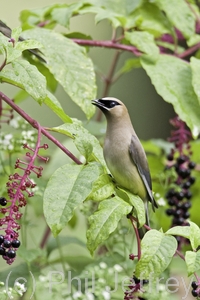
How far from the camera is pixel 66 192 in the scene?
1.63 m

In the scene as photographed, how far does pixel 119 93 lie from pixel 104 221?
633 centimetres

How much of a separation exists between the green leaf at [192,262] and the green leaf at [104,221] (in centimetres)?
21

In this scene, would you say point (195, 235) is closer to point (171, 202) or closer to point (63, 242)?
point (171, 202)

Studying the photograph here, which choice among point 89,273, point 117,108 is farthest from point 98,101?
point 89,273

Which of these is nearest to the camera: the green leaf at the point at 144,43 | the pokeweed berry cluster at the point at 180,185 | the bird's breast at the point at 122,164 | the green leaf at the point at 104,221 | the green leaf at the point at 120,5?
the green leaf at the point at 104,221

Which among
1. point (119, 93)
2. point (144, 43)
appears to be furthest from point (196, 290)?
point (119, 93)

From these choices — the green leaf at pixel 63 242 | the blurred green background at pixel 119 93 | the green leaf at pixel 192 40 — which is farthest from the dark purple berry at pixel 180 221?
the blurred green background at pixel 119 93

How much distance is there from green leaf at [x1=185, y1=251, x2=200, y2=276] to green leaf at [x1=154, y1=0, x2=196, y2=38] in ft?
4.61

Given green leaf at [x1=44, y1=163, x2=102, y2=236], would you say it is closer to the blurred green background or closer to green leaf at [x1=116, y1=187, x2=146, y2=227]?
green leaf at [x1=116, y1=187, x2=146, y2=227]

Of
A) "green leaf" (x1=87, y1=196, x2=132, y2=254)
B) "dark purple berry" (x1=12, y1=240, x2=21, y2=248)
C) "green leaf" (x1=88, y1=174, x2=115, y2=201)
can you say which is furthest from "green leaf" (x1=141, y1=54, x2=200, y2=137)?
"dark purple berry" (x1=12, y1=240, x2=21, y2=248)

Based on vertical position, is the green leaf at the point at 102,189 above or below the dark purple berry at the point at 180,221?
above

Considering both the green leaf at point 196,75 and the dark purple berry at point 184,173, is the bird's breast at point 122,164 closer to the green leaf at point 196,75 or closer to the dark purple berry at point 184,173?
the green leaf at point 196,75

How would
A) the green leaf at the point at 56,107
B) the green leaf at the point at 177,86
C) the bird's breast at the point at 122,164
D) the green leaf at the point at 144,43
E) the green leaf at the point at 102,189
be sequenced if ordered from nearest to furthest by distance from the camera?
the green leaf at the point at 102,189, the green leaf at the point at 56,107, the bird's breast at the point at 122,164, the green leaf at the point at 177,86, the green leaf at the point at 144,43

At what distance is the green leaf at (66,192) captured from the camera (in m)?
1.57
